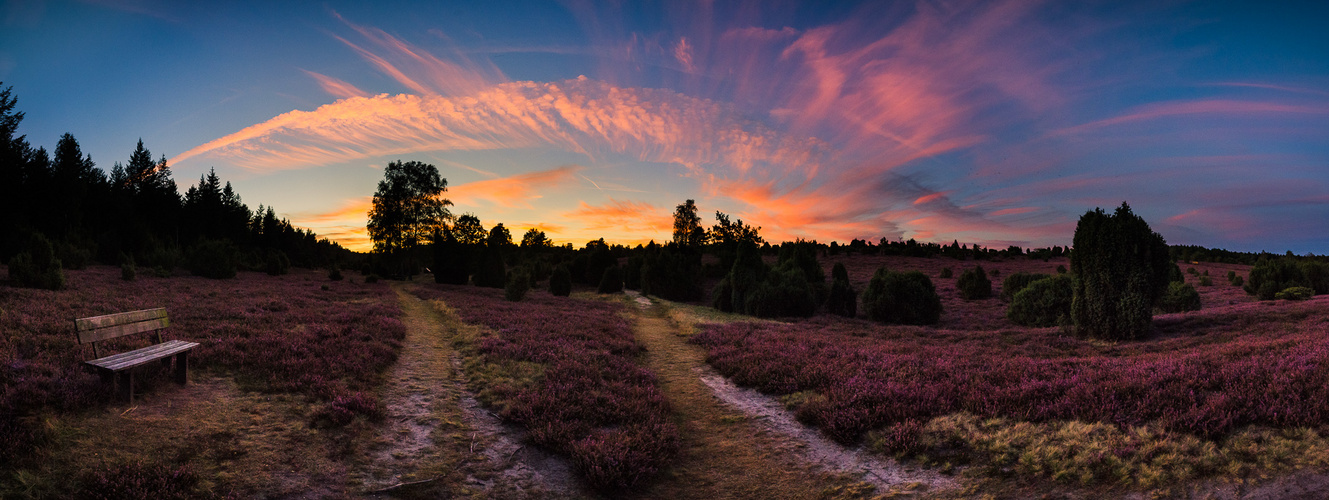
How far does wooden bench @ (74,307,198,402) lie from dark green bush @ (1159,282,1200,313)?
37807mm

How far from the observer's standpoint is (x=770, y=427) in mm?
8875

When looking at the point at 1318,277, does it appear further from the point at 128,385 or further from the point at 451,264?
the point at 451,264

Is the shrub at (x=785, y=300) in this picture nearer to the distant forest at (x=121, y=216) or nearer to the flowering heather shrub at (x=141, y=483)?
the flowering heather shrub at (x=141, y=483)

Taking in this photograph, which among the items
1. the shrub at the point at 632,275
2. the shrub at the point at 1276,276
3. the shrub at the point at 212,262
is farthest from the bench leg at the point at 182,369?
the shrub at the point at 1276,276

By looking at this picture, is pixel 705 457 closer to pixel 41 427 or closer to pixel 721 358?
pixel 721 358

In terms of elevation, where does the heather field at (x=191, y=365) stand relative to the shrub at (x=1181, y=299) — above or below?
below

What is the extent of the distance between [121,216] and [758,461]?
97.0 m

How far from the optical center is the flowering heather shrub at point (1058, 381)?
650cm

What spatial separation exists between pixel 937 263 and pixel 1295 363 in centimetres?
5856

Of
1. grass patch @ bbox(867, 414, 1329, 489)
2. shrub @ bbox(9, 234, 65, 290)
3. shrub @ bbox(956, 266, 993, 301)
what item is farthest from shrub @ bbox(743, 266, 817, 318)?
shrub @ bbox(9, 234, 65, 290)

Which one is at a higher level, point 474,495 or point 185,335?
point 185,335

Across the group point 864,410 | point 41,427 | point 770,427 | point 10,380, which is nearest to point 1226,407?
point 864,410

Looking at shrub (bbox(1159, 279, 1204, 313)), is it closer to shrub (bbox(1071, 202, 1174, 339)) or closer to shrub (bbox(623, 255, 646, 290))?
shrub (bbox(1071, 202, 1174, 339))

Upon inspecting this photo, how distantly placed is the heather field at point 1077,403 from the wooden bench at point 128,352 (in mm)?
11135
